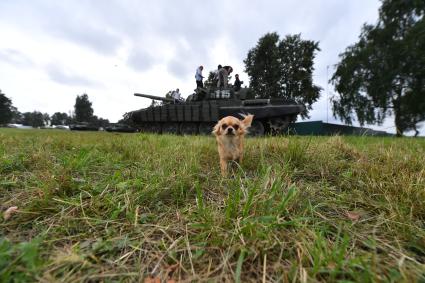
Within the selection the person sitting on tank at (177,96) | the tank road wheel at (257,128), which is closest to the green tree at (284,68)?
the person sitting on tank at (177,96)

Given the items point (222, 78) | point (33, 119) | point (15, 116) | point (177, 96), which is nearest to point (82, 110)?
point (15, 116)

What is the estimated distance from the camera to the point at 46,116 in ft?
277

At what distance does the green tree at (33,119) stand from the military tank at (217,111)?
69.2m

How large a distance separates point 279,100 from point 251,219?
13450 millimetres

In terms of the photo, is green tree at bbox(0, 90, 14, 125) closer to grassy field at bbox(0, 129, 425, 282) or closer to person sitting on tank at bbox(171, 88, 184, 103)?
person sitting on tank at bbox(171, 88, 184, 103)

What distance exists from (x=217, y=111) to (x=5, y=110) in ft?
178

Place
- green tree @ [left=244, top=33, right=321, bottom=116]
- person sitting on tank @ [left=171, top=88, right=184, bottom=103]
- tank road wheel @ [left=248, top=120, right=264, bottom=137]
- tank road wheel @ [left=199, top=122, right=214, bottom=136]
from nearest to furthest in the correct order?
tank road wheel @ [left=248, top=120, right=264, bottom=137] → tank road wheel @ [left=199, top=122, right=214, bottom=136] → person sitting on tank @ [left=171, top=88, right=184, bottom=103] → green tree @ [left=244, top=33, right=321, bottom=116]

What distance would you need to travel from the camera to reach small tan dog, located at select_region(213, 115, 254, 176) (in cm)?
300

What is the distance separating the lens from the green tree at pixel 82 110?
7031 centimetres

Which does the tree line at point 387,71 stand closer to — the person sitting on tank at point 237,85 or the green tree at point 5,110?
the person sitting on tank at point 237,85

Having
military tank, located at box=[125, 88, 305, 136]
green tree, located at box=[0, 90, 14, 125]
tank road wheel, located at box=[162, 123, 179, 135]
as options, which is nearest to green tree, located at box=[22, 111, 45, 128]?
green tree, located at box=[0, 90, 14, 125]

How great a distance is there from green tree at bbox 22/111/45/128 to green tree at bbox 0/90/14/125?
19511 millimetres

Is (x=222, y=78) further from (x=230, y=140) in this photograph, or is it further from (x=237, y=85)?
(x=230, y=140)

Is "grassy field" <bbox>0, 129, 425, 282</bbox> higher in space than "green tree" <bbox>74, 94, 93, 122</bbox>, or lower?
lower
